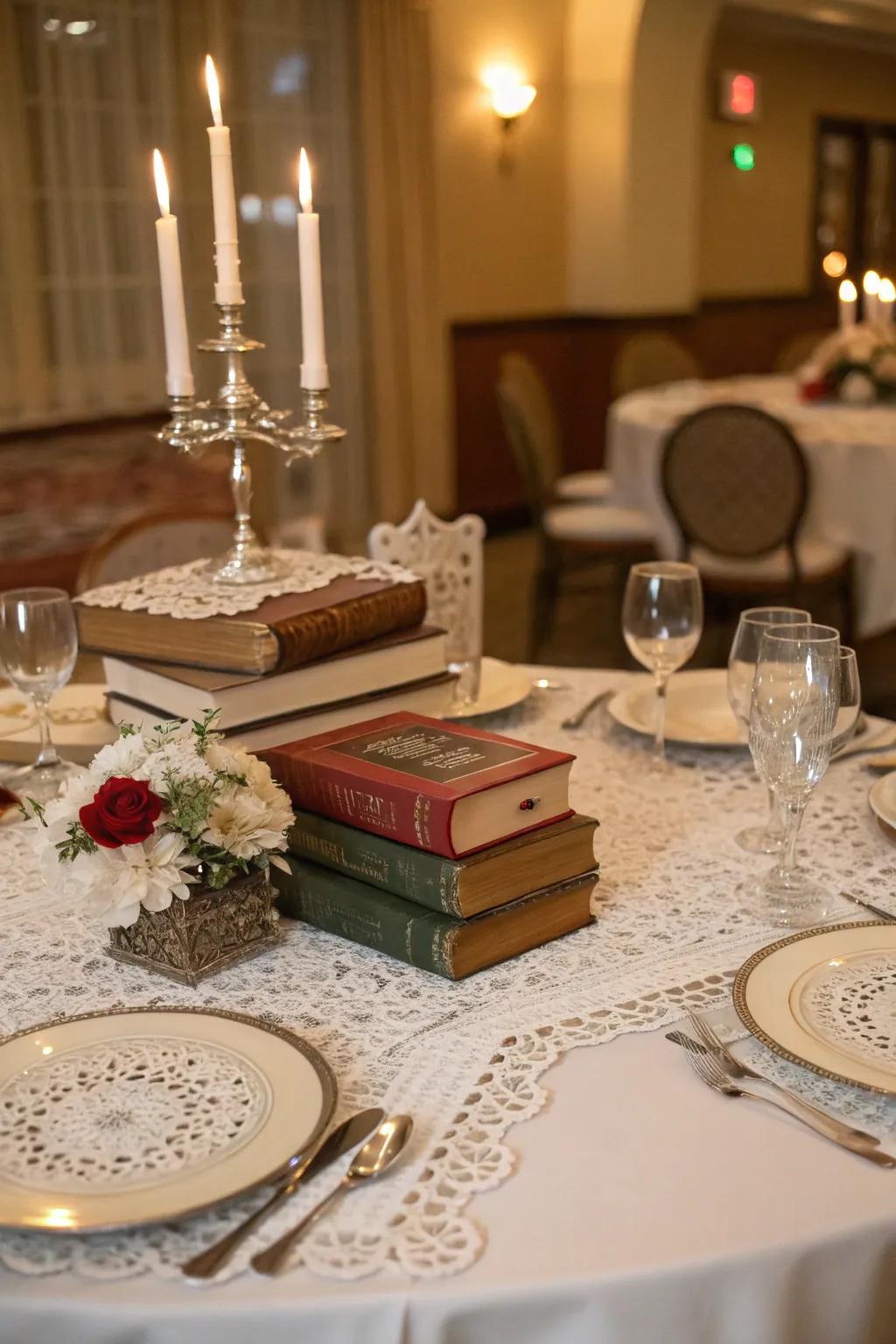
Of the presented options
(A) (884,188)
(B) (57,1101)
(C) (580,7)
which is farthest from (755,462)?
(A) (884,188)

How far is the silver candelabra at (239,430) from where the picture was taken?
133cm

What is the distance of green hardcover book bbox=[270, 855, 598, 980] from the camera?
38.9 inches

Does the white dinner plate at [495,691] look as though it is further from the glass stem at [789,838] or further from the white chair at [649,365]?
the white chair at [649,365]

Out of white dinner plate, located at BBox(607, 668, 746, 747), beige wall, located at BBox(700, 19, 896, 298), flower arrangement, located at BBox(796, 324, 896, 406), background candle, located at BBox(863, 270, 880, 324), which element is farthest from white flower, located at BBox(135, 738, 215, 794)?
beige wall, located at BBox(700, 19, 896, 298)

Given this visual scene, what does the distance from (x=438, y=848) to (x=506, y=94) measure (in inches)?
241

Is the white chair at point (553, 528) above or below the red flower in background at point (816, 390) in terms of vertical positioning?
below

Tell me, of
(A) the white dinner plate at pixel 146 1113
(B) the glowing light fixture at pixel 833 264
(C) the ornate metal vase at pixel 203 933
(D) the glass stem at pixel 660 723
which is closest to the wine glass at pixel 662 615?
(D) the glass stem at pixel 660 723

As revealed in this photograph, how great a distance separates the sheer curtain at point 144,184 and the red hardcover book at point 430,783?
3.83 m

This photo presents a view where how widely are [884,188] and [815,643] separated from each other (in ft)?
31.3

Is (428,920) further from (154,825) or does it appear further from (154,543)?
(154,543)

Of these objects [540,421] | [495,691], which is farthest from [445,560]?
[540,421]

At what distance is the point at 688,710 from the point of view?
64.2 inches

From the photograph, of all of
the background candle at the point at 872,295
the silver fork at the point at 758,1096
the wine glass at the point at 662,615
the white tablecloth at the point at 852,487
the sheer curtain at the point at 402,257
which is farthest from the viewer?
the sheer curtain at the point at 402,257

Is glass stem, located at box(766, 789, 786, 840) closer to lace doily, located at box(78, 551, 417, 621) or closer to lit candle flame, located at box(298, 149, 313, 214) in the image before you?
lace doily, located at box(78, 551, 417, 621)
